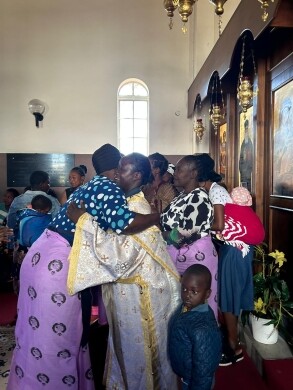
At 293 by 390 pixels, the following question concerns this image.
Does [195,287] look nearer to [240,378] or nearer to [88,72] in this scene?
[240,378]

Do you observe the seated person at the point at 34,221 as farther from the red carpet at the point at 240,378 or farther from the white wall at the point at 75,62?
the white wall at the point at 75,62

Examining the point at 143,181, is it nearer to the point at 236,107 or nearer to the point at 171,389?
the point at 171,389

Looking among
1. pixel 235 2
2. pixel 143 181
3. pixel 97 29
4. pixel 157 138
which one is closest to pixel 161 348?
pixel 143 181

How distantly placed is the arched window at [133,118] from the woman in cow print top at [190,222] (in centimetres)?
526

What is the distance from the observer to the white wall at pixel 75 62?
7.07 metres

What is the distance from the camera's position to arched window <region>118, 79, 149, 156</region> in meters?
Result: 7.34

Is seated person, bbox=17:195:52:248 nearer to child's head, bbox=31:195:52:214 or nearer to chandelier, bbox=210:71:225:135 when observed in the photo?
child's head, bbox=31:195:52:214

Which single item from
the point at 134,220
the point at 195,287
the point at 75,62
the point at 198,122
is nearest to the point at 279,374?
the point at 195,287

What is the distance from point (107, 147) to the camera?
73.0 inches

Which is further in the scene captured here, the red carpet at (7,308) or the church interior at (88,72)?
the church interior at (88,72)

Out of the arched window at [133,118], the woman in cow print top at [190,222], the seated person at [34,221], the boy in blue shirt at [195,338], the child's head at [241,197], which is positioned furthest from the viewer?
the arched window at [133,118]

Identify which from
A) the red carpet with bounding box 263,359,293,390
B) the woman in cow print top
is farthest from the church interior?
the red carpet with bounding box 263,359,293,390

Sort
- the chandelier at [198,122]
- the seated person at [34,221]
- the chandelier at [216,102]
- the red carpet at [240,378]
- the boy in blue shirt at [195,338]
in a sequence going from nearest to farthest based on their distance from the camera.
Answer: the boy in blue shirt at [195,338]
the red carpet at [240,378]
the seated person at [34,221]
the chandelier at [216,102]
the chandelier at [198,122]

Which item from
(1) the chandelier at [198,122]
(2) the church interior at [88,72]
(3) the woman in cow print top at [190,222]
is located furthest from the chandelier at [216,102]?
(3) the woman in cow print top at [190,222]
